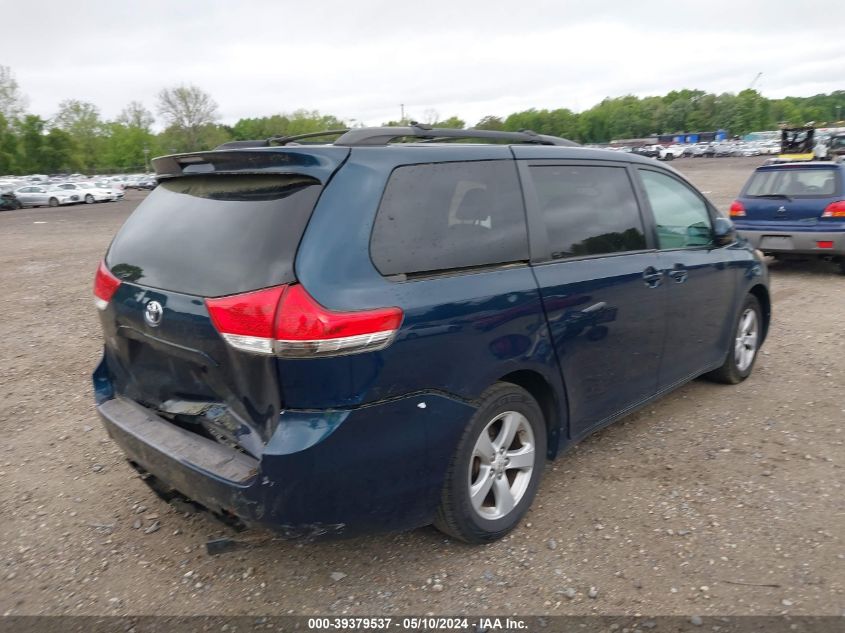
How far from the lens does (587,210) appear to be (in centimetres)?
358

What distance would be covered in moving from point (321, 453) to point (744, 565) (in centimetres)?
193

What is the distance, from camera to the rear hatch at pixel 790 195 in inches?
355

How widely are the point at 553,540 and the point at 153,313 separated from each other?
2083 millimetres

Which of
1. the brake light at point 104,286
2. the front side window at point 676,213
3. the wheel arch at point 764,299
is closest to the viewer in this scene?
the brake light at point 104,286

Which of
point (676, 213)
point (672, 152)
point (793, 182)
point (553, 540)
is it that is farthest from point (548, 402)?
point (672, 152)

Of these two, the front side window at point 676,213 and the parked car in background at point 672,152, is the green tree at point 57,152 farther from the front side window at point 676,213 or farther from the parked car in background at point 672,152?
the front side window at point 676,213

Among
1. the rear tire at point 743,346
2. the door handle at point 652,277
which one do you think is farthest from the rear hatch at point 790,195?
the door handle at point 652,277

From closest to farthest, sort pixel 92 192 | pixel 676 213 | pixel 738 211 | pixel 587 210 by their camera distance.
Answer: pixel 587 210
pixel 676 213
pixel 738 211
pixel 92 192

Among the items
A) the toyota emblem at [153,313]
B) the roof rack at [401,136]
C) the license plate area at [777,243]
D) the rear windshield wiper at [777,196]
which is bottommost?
the license plate area at [777,243]

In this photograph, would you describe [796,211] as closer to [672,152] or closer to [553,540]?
[553,540]

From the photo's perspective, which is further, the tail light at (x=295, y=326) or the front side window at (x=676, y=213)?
the front side window at (x=676, y=213)

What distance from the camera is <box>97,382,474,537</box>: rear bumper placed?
240 cm

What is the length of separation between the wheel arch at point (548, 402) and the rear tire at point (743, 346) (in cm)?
219

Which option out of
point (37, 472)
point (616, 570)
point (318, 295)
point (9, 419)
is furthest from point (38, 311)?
point (616, 570)
